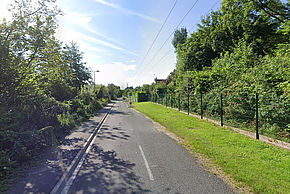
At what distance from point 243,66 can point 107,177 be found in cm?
1205

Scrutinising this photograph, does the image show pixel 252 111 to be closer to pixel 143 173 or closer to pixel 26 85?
pixel 143 173

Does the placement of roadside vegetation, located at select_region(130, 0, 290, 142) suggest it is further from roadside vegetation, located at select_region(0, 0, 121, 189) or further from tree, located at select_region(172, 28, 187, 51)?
tree, located at select_region(172, 28, 187, 51)

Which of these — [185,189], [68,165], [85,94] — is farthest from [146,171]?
[85,94]

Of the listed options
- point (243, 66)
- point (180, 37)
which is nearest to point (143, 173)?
point (243, 66)

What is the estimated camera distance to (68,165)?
185 inches

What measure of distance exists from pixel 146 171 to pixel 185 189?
1.21 metres

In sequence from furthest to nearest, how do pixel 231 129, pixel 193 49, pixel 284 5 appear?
pixel 193 49 < pixel 284 5 < pixel 231 129

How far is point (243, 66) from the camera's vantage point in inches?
469

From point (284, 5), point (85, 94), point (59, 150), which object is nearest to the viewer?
point (59, 150)

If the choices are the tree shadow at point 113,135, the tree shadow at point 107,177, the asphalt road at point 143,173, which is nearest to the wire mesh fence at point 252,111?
the asphalt road at point 143,173

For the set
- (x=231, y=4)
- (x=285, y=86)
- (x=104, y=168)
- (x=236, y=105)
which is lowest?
(x=104, y=168)

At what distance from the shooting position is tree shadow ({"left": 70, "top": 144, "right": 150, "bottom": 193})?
11.6ft

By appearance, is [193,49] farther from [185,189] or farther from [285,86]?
[185,189]

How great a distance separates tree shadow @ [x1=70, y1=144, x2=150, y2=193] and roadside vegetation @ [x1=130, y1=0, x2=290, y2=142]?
21.3 ft
